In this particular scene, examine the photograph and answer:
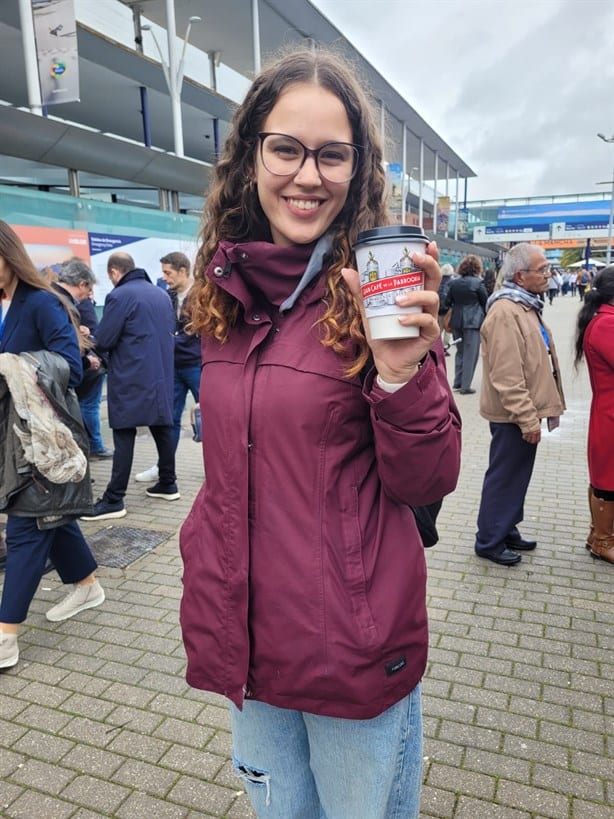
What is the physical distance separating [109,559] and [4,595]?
1240mm

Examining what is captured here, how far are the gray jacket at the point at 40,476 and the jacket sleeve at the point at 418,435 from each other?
7.72 ft

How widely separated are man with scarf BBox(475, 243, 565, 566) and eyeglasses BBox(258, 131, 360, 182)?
2.78 m

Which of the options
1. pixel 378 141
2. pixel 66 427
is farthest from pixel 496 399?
pixel 378 141

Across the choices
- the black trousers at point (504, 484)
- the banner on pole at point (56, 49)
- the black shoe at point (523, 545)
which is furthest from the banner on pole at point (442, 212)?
the black trousers at point (504, 484)

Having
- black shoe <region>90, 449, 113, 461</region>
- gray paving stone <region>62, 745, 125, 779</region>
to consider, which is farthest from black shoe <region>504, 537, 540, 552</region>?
black shoe <region>90, 449, 113, 461</region>

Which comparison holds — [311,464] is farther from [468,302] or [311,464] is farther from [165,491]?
[468,302]

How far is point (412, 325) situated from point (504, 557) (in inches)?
139

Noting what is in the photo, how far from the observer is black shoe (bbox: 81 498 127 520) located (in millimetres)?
5037

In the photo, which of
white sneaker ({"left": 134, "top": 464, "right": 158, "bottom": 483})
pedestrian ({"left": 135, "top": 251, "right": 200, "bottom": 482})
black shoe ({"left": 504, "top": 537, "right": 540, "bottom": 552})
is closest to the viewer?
black shoe ({"left": 504, "top": 537, "right": 540, "bottom": 552})

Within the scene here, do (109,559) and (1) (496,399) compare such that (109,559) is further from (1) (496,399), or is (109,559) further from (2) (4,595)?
(1) (496,399)

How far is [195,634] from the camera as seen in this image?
1.44 m

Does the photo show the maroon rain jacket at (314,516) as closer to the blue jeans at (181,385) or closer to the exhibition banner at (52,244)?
the blue jeans at (181,385)

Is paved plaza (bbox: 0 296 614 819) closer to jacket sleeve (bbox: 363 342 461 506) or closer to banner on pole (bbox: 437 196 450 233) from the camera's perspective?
jacket sleeve (bbox: 363 342 461 506)

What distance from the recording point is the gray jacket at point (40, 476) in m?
3.05
